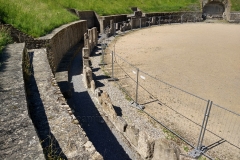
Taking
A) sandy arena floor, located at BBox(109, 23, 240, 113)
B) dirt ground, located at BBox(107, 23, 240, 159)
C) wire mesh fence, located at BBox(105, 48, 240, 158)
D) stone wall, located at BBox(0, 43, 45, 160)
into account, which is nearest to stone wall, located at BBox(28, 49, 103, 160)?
stone wall, located at BBox(0, 43, 45, 160)

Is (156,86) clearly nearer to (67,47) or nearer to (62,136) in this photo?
(62,136)

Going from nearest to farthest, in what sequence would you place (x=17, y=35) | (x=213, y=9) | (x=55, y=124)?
1. (x=55, y=124)
2. (x=17, y=35)
3. (x=213, y=9)

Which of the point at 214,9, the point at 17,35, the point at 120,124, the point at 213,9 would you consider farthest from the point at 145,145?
the point at 214,9

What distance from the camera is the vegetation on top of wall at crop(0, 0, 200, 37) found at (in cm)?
1315

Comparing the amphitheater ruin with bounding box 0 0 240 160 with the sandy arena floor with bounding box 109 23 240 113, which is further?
the sandy arena floor with bounding box 109 23 240 113

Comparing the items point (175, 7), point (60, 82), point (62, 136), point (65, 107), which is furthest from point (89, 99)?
point (175, 7)

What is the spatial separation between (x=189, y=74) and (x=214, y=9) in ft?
117

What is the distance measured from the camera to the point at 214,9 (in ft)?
141

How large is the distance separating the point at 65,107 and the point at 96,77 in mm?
7081

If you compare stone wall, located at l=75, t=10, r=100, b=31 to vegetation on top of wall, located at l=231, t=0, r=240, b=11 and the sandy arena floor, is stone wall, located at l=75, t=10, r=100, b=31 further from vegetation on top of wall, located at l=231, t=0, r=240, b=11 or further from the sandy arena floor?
vegetation on top of wall, located at l=231, t=0, r=240, b=11

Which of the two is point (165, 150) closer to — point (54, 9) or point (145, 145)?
point (145, 145)

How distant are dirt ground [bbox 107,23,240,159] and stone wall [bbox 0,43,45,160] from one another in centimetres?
458

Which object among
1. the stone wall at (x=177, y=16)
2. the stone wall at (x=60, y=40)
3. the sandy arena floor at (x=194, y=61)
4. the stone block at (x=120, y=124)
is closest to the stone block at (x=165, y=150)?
the stone block at (x=120, y=124)

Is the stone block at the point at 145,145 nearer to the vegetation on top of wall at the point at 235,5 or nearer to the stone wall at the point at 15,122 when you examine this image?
the stone wall at the point at 15,122
